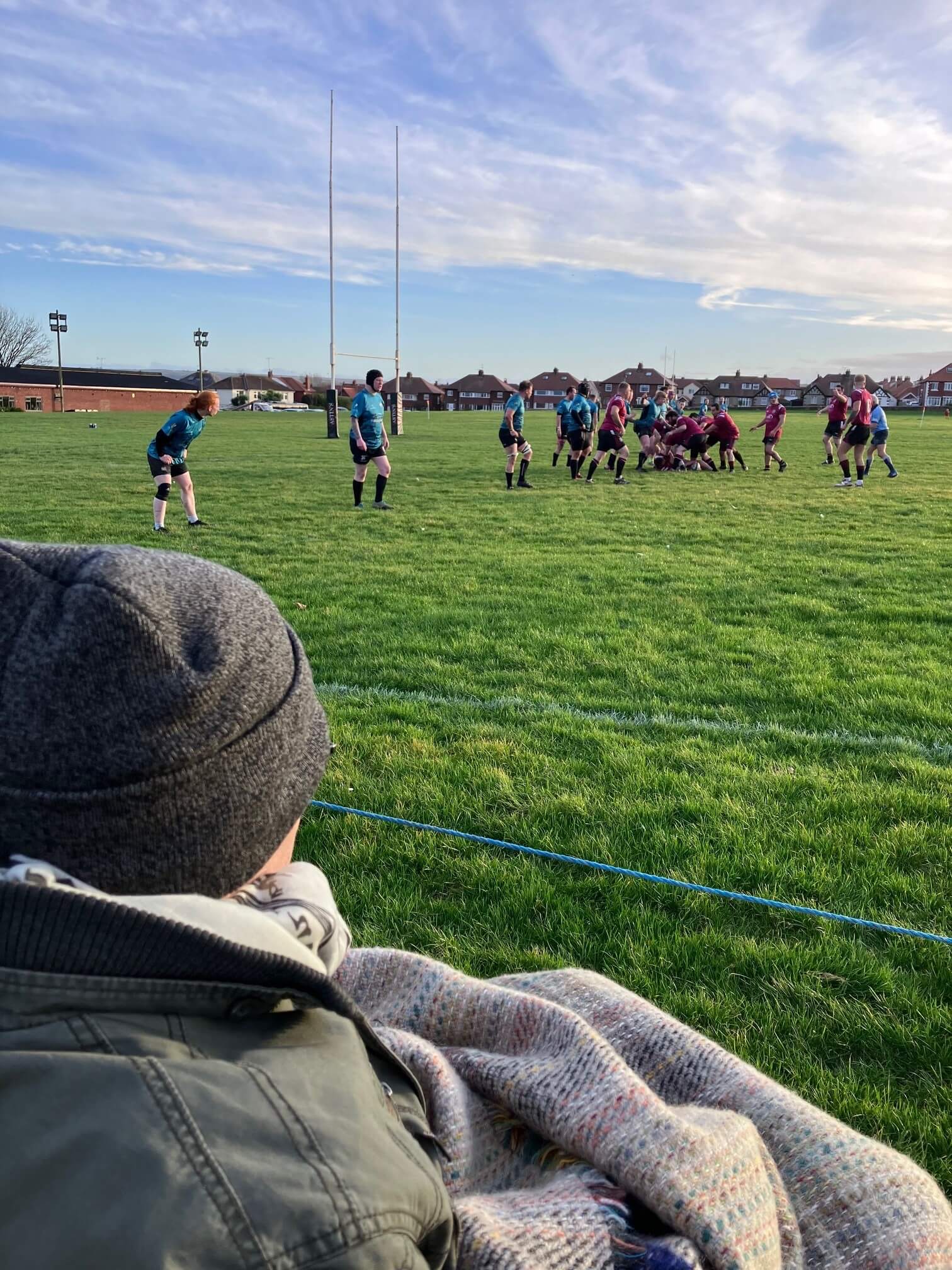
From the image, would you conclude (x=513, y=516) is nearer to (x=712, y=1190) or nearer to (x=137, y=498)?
(x=137, y=498)

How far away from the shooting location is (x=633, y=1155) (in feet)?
4.52

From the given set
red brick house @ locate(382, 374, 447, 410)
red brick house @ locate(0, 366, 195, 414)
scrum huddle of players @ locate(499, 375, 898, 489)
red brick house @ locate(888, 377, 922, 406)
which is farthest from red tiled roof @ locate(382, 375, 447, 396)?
scrum huddle of players @ locate(499, 375, 898, 489)

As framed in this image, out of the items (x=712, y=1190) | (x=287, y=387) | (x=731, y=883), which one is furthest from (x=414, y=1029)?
(x=287, y=387)

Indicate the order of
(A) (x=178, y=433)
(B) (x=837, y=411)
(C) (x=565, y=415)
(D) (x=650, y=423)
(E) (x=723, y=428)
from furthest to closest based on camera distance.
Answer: (E) (x=723, y=428)
(D) (x=650, y=423)
(B) (x=837, y=411)
(C) (x=565, y=415)
(A) (x=178, y=433)

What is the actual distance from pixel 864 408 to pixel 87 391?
311 feet

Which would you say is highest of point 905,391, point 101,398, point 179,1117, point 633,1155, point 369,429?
point 905,391

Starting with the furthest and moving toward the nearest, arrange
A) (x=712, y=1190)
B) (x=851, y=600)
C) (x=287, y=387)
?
(x=287, y=387), (x=851, y=600), (x=712, y=1190)

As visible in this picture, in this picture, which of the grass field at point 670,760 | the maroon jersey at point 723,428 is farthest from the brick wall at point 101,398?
the grass field at point 670,760

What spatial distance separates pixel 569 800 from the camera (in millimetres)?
4164

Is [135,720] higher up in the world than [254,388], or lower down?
lower down

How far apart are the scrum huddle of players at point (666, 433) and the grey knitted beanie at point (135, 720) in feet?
55.7

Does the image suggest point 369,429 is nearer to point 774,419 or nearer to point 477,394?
point 774,419

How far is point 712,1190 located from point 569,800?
2.83 metres

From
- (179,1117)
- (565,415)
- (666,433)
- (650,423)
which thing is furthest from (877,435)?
(179,1117)
